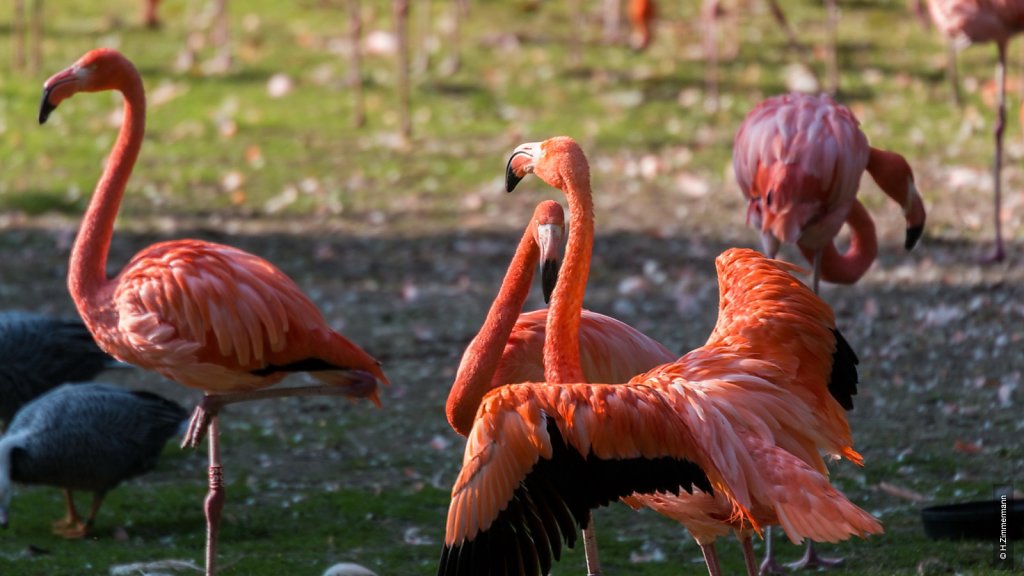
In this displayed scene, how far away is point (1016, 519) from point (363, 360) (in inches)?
80.9

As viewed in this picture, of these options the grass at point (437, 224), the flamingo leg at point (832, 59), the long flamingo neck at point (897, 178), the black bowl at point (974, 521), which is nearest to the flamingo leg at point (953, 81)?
the grass at point (437, 224)

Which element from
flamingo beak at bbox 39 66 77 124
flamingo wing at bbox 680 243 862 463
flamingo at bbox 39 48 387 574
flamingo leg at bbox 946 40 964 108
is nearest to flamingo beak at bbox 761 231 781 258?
flamingo wing at bbox 680 243 862 463

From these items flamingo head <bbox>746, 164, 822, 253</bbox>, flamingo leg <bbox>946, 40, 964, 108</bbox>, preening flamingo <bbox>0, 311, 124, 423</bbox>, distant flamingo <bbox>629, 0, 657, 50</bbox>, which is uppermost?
distant flamingo <bbox>629, 0, 657, 50</bbox>

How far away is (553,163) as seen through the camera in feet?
12.5

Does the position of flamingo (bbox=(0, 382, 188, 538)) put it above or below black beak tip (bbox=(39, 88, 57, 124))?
below

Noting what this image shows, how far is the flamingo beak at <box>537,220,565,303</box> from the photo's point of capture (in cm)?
359

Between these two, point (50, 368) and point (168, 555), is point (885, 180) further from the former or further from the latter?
point (50, 368)

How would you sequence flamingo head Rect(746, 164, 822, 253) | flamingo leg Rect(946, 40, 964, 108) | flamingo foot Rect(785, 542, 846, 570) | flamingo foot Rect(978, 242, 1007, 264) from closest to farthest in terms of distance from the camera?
Result: flamingo foot Rect(785, 542, 846, 570) → flamingo head Rect(746, 164, 822, 253) → flamingo foot Rect(978, 242, 1007, 264) → flamingo leg Rect(946, 40, 964, 108)

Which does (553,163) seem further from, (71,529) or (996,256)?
(996,256)

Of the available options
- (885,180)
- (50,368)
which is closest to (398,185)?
(50,368)

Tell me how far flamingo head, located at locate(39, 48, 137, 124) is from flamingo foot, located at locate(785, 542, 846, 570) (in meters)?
2.76

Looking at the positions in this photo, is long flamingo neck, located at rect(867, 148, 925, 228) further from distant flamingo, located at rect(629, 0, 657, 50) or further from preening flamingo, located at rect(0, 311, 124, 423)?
distant flamingo, located at rect(629, 0, 657, 50)

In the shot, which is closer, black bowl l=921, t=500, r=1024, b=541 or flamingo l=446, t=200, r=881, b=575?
flamingo l=446, t=200, r=881, b=575

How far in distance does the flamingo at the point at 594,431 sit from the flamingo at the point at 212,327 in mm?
1175
